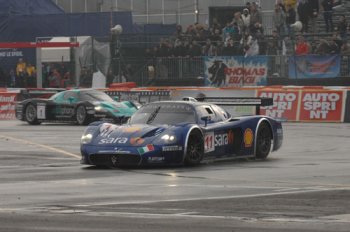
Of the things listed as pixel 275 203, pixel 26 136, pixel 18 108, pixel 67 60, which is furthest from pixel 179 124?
pixel 67 60

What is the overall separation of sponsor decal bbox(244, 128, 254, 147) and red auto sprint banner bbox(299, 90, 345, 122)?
1403cm

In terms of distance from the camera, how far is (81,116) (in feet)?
102

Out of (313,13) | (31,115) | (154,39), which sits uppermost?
(313,13)

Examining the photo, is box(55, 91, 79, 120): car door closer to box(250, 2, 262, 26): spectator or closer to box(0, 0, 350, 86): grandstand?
box(0, 0, 350, 86): grandstand

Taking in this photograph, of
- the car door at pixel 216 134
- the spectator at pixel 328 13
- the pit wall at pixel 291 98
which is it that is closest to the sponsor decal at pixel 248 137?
the car door at pixel 216 134

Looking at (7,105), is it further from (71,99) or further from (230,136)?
(230,136)

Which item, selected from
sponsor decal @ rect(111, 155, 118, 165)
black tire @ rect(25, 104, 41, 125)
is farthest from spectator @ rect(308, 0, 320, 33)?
sponsor decal @ rect(111, 155, 118, 165)

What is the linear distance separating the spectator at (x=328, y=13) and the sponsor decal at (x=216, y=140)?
1974 cm

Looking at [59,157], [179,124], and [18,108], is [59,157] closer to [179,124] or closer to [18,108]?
[179,124]

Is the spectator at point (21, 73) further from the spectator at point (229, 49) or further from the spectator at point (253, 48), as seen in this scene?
the spectator at point (253, 48)

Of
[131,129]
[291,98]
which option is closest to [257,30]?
[291,98]

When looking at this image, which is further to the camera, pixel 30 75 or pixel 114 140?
pixel 30 75

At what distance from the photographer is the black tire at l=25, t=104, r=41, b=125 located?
32250 mm

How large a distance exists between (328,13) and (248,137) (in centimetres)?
1965
